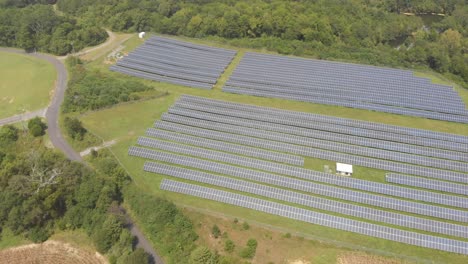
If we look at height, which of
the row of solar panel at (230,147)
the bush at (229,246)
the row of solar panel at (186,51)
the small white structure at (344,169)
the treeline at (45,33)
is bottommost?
the bush at (229,246)

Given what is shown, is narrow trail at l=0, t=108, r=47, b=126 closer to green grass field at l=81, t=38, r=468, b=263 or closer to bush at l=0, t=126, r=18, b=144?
bush at l=0, t=126, r=18, b=144

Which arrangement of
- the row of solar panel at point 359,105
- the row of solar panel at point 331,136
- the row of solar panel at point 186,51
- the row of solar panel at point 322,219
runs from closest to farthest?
the row of solar panel at point 322,219, the row of solar panel at point 331,136, the row of solar panel at point 359,105, the row of solar panel at point 186,51

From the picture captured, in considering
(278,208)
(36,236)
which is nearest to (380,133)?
(278,208)

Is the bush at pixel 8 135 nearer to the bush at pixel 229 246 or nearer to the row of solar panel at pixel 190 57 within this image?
the row of solar panel at pixel 190 57

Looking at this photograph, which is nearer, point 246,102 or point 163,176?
point 163,176

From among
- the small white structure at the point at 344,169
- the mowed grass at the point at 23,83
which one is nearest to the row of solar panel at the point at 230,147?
the small white structure at the point at 344,169

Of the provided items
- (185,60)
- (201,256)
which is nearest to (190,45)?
(185,60)

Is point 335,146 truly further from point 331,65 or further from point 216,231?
point 331,65
